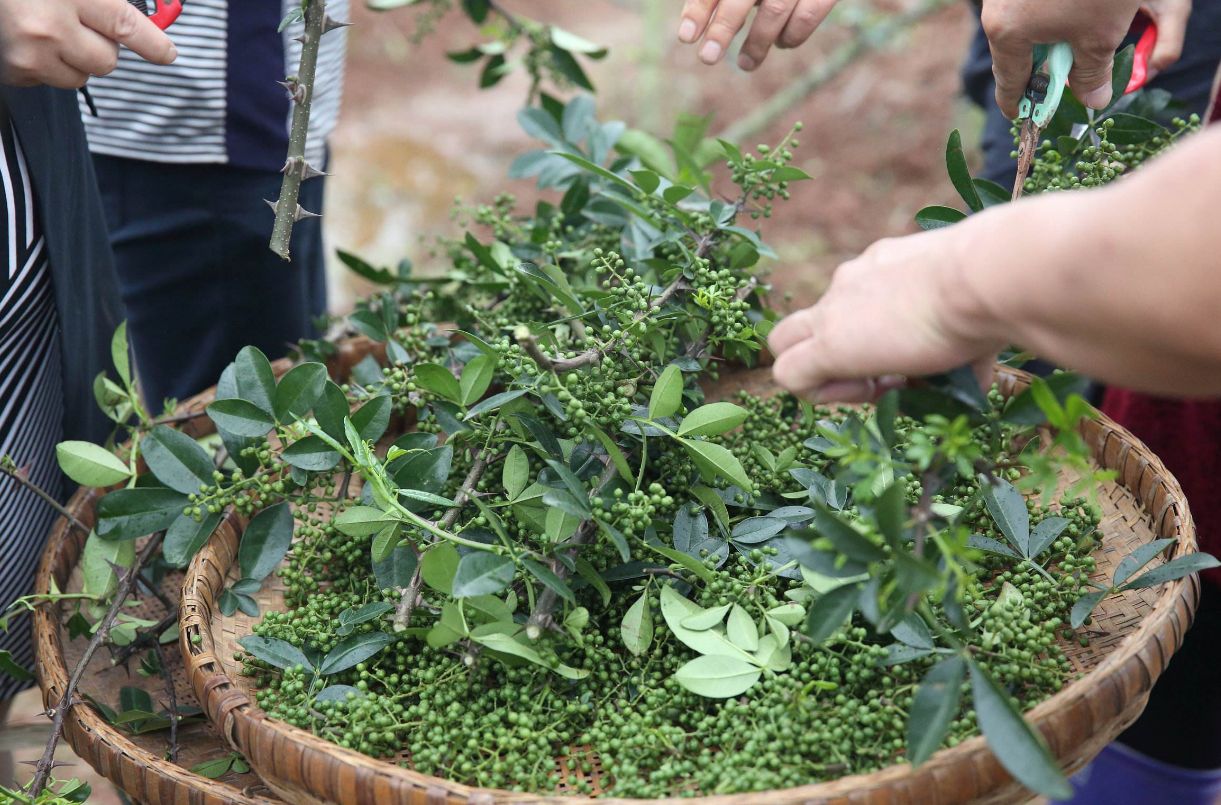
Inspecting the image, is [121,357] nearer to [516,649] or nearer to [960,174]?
[516,649]

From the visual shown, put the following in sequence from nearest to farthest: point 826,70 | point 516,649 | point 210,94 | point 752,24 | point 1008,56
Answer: point 516,649 < point 1008,56 < point 752,24 < point 210,94 < point 826,70

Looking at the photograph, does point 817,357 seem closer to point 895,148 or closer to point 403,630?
point 403,630

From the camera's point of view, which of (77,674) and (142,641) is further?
(142,641)

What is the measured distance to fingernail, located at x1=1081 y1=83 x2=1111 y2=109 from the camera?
37.5 inches

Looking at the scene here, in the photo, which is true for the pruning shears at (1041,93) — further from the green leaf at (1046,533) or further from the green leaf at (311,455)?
the green leaf at (311,455)

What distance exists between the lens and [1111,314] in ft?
1.63

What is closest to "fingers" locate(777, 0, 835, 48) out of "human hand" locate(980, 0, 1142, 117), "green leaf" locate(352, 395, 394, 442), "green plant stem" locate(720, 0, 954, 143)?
"human hand" locate(980, 0, 1142, 117)

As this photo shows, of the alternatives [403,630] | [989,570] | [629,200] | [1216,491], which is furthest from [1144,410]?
[403,630]

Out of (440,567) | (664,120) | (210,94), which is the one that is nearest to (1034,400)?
(440,567)

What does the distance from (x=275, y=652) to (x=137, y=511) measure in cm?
21

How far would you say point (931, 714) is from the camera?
0.60 metres

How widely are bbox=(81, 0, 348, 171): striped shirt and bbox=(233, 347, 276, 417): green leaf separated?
0.48m

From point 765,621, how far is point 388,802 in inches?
12.0

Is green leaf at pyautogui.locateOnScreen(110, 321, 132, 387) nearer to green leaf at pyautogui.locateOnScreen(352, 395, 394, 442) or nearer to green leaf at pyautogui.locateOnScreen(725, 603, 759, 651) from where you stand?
green leaf at pyautogui.locateOnScreen(352, 395, 394, 442)
